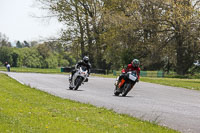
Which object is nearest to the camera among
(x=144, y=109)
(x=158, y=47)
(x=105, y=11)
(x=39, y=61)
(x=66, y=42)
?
(x=144, y=109)

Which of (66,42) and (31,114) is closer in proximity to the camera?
(31,114)

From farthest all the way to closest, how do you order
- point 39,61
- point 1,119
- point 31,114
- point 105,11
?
point 39,61
point 105,11
point 31,114
point 1,119

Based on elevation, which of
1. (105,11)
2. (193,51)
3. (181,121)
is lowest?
(181,121)

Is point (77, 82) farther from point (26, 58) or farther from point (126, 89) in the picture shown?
point (26, 58)

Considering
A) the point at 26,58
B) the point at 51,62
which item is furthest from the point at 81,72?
the point at 51,62

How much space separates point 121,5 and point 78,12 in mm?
6400

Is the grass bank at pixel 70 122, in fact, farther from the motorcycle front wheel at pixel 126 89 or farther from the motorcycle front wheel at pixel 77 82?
the motorcycle front wheel at pixel 77 82

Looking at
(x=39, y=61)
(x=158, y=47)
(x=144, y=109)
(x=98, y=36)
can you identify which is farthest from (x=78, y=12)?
(x=39, y=61)

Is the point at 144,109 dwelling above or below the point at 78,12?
below

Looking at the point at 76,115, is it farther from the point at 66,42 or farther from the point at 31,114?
the point at 66,42

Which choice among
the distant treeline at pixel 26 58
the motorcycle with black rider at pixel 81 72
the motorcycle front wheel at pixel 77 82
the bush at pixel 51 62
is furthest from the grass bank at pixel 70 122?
the bush at pixel 51 62

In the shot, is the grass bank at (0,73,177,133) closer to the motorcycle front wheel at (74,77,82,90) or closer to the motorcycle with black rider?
the motorcycle with black rider

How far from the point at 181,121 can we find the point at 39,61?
12400 centimetres

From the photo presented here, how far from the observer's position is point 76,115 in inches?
402
